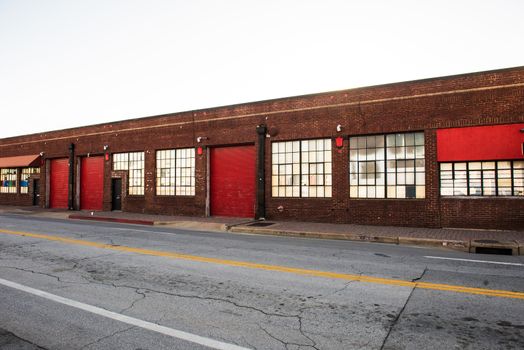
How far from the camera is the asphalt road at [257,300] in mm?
4016

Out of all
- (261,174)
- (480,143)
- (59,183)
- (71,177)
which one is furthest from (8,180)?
(480,143)

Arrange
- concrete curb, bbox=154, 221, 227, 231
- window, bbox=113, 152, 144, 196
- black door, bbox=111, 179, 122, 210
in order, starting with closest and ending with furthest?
concrete curb, bbox=154, 221, 227, 231
window, bbox=113, 152, 144, 196
black door, bbox=111, 179, 122, 210

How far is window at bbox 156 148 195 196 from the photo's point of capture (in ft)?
73.5

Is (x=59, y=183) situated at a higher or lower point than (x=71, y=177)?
lower

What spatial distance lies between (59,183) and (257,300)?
29540 millimetres

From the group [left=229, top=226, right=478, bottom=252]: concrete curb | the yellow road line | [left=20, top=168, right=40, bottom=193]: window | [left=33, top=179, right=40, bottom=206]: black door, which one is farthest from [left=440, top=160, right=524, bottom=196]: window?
[left=20, top=168, right=40, bottom=193]: window

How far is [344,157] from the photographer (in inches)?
669

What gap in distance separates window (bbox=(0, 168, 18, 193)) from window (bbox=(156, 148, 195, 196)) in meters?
18.1

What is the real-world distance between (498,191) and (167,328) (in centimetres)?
1411

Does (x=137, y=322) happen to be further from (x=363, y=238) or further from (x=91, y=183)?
(x=91, y=183)

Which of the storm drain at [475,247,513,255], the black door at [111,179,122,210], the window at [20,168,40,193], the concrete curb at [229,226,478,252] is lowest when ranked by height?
the storm drain at [475,247,513,255]

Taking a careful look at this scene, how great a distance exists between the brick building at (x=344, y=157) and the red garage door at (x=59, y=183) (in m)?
4.60

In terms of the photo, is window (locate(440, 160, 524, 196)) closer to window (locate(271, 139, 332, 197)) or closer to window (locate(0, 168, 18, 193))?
window (locate(271, 139, 332, 197))

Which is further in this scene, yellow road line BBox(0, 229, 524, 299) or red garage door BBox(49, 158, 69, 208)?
red garage door BBox(49, 158, 69, 208)
